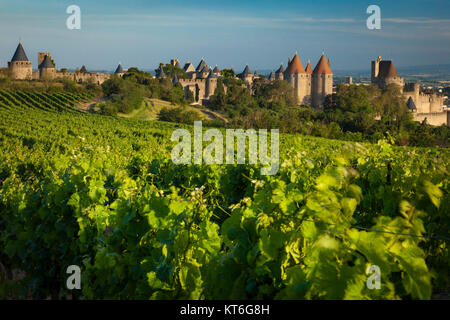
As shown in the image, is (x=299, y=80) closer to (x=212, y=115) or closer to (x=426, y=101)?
(x=426, y=101)

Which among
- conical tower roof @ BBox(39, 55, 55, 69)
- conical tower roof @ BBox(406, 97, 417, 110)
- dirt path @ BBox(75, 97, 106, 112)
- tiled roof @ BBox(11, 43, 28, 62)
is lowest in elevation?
dirt path @ BBox(75, 97, 106, 112)

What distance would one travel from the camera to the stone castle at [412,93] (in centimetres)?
4938

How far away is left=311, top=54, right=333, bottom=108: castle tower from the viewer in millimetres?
55156

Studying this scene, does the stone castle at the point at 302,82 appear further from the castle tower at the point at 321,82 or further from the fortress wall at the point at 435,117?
the fortress wall at the point at 435,117

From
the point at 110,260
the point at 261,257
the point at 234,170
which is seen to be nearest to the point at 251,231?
the point at 261,257

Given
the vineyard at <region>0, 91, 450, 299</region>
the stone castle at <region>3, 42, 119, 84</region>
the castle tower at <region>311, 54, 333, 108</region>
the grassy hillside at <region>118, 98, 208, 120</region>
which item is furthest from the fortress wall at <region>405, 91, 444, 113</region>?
the vineyard at <region>0, 91, 450, 299</region>

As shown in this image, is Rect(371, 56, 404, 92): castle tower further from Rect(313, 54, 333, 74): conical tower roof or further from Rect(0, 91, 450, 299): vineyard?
Rect(0, 91, 450, 299): vineyard

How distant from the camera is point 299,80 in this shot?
2213 inches

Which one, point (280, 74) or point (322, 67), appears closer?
point (322, 67)

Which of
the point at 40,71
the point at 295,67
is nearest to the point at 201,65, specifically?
the point at 295,67

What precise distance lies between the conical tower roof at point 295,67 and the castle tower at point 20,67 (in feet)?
103

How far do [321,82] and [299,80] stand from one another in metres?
2.88
